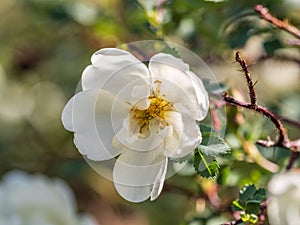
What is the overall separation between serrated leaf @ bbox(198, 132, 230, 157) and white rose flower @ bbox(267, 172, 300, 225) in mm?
116

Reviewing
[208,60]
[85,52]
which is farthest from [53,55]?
[208,60]

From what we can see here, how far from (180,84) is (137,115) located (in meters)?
0.05

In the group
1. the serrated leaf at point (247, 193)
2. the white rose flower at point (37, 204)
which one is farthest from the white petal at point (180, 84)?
the white rose flower at point (37, 204)

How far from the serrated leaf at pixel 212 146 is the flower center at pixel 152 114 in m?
0.04

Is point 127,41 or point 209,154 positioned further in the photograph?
point 127,41

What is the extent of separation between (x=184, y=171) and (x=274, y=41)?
22 centimetres

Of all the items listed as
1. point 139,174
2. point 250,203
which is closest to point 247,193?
point 250,203

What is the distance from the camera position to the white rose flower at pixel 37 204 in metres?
0.93

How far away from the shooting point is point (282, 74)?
A: 4.61 ft

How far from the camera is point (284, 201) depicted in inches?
28.6

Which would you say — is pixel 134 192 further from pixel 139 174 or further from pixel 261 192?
pixel 261 192

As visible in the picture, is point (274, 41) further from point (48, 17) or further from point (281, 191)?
point (48, 17)

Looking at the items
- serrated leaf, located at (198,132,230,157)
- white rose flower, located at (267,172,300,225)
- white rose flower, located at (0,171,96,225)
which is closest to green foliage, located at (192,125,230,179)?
serrated leaf, located at (198,132,230,157)

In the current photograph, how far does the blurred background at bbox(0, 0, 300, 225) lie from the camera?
868mm
